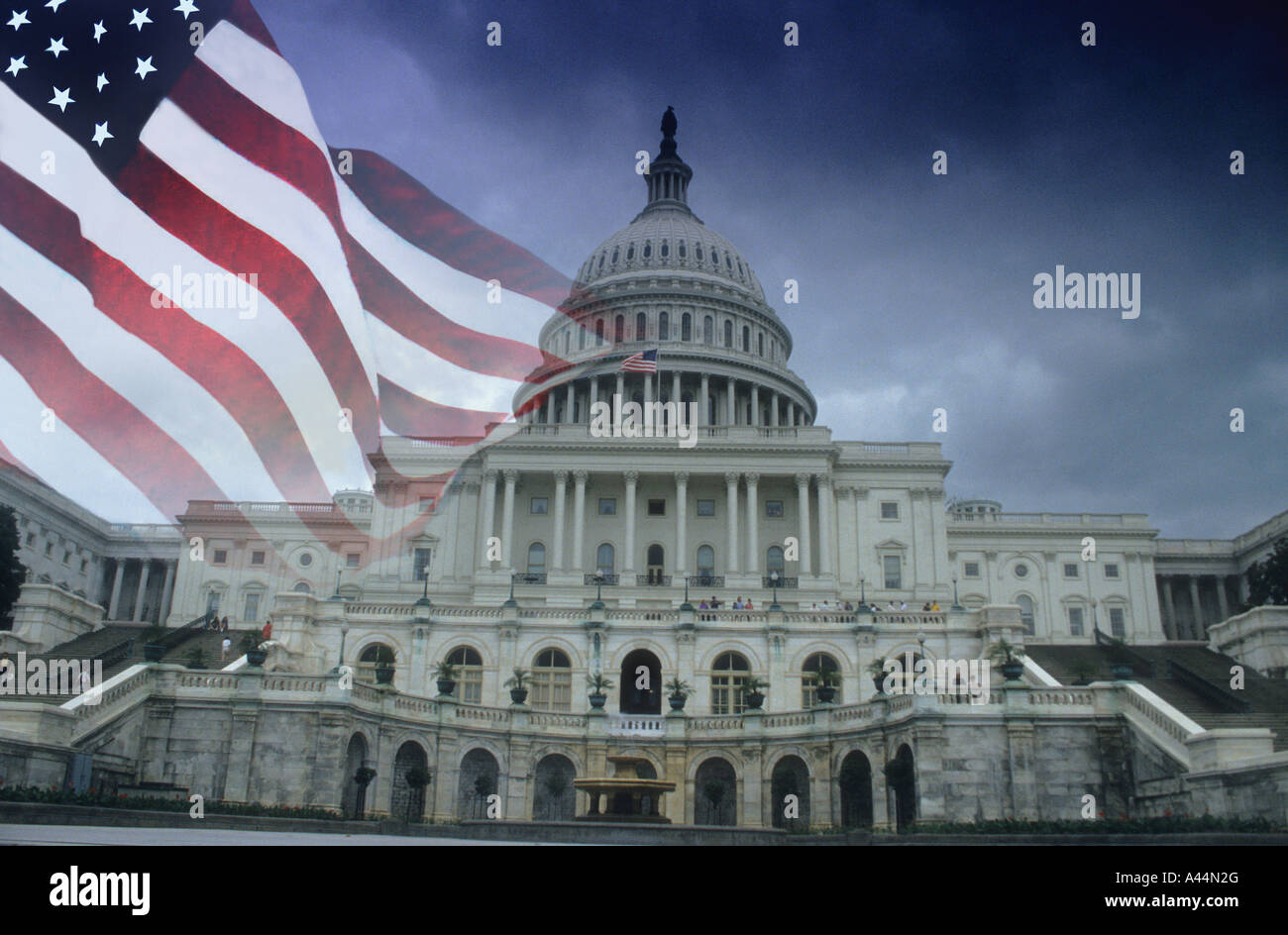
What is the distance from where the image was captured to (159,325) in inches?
952

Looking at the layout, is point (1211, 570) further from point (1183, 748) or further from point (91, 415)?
point (91, 415)

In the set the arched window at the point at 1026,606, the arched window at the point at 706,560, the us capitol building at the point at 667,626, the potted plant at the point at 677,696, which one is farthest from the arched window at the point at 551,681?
the arched window at the point at 1026,606

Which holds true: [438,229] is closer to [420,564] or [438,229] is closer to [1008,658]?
[1008,658]

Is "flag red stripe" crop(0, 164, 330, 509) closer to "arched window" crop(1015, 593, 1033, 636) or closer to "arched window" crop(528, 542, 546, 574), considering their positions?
"arched window" crop(528, 542, 546, 574)

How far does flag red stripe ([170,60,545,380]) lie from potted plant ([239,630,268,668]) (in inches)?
571

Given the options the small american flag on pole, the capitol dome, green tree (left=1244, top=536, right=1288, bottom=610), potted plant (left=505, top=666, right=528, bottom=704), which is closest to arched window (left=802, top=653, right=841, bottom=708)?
potted plant (left=505, top=666, right=528, bottom=704)

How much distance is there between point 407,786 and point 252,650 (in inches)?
299

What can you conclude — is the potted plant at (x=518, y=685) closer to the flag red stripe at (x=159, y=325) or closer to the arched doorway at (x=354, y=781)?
the arched doorway at (x=354, y=781)

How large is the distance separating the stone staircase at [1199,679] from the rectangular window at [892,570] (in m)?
26.9

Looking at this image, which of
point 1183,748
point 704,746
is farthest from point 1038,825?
point 704,746

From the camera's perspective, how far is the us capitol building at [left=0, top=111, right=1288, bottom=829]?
35188 mm

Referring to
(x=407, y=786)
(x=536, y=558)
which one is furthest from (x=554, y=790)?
(x=536, y=558)

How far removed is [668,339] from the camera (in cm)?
10831

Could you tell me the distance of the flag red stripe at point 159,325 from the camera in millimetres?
21641
